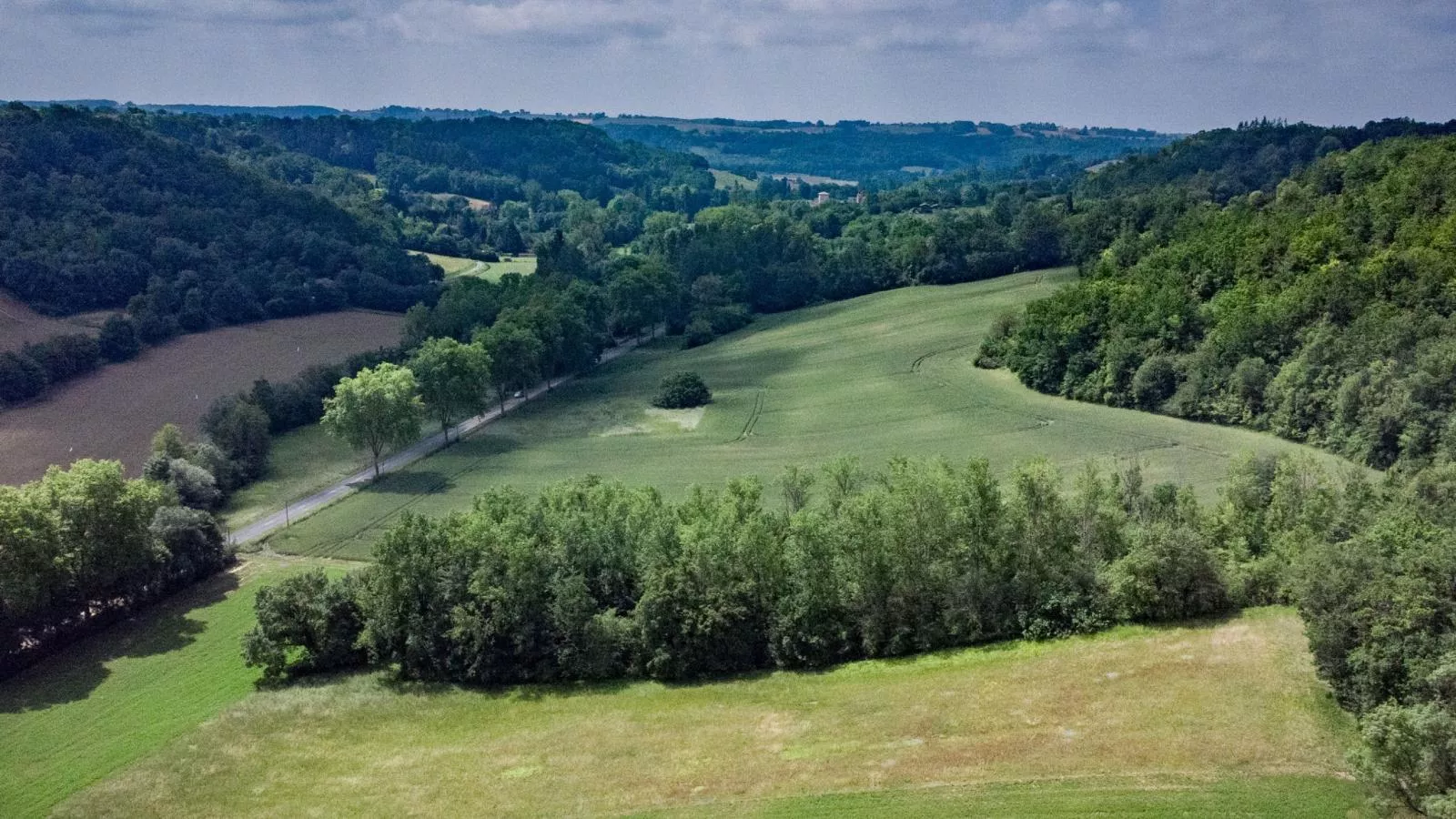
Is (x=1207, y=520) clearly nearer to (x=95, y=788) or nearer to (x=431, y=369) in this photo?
(x=95, y=788)

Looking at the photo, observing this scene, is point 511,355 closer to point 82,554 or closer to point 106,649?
point 82,554

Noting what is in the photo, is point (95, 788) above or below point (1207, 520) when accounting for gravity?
below

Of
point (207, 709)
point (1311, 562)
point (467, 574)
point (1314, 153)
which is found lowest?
point (207, 709)

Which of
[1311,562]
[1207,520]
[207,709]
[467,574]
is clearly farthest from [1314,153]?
[207,709]

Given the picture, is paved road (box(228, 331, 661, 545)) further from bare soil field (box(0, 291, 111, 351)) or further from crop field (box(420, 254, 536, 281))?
crop field (box(420, 254, 536, 281))

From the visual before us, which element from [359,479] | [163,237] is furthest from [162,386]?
[163,237]

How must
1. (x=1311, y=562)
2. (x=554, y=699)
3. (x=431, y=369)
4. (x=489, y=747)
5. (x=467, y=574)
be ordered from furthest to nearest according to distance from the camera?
1. (x=431, y=369)
2. (x=467, y=574)
3. (x=554, y=699)
4. (x=489, y=747)
5. (x=1311, y=562)

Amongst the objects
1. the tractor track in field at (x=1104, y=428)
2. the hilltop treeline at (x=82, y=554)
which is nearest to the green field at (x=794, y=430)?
the tractor track in field at (x=1104, y=428)

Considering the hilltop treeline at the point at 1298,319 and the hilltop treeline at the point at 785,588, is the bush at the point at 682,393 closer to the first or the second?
the hilltop treeline at the point at 1298,319
